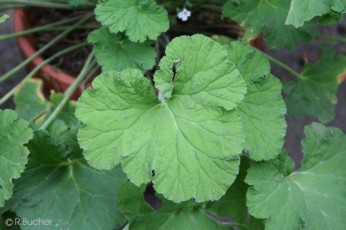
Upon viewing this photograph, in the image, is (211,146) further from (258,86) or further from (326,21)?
(326,21)

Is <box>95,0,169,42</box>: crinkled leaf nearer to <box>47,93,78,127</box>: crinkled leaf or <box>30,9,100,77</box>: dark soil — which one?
<box>47,93,78,127</box>: crinkled leaf

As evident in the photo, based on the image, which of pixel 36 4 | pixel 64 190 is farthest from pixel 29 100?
pixel 64 190

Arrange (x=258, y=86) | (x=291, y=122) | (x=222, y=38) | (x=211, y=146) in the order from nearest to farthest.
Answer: (x=211, y=146) → (x=258, y=86) → (x=222, y=38) → (x=291, y=122)

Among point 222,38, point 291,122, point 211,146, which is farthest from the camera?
point 291,122

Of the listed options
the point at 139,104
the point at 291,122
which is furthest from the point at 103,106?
the point at 291,122

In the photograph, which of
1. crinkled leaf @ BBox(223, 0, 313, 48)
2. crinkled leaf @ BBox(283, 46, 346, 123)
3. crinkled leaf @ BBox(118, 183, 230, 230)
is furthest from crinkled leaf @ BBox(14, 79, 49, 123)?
crinkled leaf @ BBox(283, 46, 346, 123)

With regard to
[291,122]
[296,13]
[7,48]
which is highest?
[296,13]

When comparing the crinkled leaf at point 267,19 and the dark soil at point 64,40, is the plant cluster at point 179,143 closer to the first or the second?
the crinkled leaf at point 267,19
